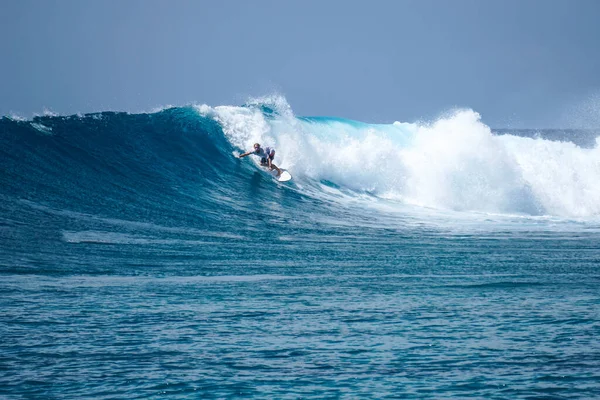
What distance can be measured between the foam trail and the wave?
0.04 m

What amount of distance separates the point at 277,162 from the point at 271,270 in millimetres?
12883

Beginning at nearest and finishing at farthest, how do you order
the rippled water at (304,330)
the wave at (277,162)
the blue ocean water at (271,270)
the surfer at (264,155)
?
the rippled water at (304,330)
the blue ocean water at (271,270)
the wave at (277,162)
the surfer at (264,155)

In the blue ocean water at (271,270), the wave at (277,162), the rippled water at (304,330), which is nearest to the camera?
the rippled water at (304,330)

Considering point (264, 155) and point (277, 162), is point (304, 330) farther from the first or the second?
point (277, 162)

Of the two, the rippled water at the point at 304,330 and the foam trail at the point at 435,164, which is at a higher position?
the foam trail at the point at 435,164

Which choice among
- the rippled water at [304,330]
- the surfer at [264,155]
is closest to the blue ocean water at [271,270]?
the rippled water at [304,330]

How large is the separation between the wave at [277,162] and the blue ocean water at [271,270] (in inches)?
3.3

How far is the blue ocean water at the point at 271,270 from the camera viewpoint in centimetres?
581

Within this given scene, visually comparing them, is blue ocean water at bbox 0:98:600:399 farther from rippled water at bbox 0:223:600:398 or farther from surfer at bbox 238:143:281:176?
surfer at bbox 238:143:281:176

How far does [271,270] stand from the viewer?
33.0ft

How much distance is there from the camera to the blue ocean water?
5812mm

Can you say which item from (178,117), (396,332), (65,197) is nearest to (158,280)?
(396,332)

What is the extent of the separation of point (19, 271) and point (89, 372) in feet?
12.9

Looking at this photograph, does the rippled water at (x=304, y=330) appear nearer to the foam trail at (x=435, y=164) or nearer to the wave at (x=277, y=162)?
the wave at (x=277, y=162)
